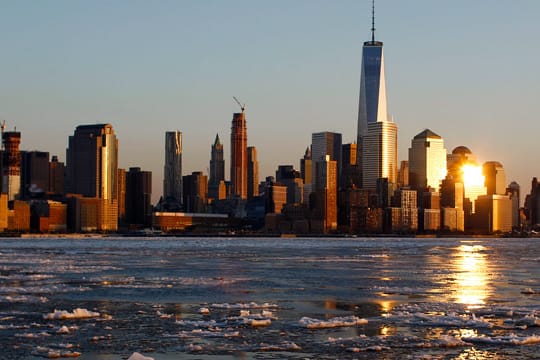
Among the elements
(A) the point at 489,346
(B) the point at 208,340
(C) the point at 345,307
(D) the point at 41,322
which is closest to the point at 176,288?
(C) the point at 345,307

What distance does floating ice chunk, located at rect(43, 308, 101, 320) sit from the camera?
35.0m

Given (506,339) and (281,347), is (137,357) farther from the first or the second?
(506,339)

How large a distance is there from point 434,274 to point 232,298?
87.9ft

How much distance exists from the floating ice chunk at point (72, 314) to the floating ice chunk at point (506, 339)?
51.8ft

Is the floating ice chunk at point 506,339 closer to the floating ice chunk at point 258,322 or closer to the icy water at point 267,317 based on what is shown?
the icy water at point 267,317

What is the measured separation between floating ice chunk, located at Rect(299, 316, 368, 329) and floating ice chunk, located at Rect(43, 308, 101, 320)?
9.18 meters

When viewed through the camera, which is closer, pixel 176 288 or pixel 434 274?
pixel 176 288

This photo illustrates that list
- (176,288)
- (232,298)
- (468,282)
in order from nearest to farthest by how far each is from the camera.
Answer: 1. (232,298)
2. (176,288)
3. (468,282)

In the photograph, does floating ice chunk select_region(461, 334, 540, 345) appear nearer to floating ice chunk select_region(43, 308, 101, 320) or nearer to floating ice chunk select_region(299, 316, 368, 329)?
floating ice chunk select_region(299, 316, 368, 329)

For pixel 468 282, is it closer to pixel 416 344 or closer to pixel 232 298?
pixel 232 298

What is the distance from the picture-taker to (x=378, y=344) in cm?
2869

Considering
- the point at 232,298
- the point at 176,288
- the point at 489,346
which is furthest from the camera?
the point at 176,288

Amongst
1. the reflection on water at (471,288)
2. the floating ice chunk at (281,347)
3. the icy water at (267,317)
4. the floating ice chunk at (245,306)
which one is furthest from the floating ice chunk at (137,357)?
the reflection on water at (471,288)

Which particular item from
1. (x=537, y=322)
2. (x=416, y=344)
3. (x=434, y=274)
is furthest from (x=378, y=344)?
(x=434, y=274)
